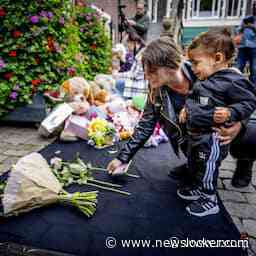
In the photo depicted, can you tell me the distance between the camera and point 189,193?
2.00 meters

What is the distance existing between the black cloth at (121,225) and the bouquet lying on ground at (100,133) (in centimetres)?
95

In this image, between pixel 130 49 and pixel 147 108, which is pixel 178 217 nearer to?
pixel 147 108

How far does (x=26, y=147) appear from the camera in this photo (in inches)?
125

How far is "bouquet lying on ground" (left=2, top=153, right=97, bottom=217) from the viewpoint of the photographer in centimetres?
169

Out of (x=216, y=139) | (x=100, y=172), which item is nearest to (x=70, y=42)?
(x=100, y=172)

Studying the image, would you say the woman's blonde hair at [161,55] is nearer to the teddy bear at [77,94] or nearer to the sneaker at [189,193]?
the sneaker at [189,193]

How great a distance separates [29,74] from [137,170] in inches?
84.6

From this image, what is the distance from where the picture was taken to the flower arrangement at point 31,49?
3.58m

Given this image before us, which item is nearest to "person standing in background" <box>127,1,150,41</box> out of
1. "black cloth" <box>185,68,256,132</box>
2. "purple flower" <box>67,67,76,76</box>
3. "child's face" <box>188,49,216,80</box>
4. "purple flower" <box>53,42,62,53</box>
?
"purple flower" <box>67,67,76,76</box>

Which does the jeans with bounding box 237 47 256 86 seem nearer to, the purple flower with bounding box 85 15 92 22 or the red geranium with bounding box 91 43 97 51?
the red geranium with bounding box 91 43 97 51

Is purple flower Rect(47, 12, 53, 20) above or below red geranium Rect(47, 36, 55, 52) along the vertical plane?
above

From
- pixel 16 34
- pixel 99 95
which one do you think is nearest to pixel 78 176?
pixel 99 95

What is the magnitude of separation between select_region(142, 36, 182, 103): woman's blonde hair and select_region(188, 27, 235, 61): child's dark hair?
0.14m

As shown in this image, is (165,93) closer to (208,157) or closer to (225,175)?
(208,157)
